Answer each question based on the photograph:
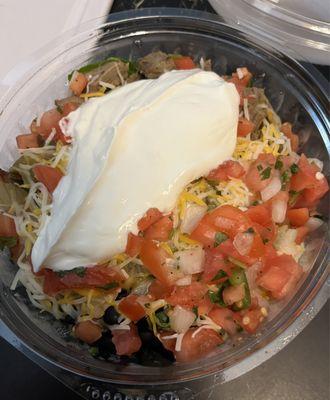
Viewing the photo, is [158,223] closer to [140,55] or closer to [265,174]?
[265,174]

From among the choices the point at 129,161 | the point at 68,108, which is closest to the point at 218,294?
the point at 129,161

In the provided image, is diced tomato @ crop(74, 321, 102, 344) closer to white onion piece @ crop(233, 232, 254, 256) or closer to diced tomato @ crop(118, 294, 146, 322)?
diced tomato @ crop(118, 294, 146, 322)

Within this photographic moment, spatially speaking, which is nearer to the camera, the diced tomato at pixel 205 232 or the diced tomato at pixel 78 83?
the diced tomato at pixel 205 232

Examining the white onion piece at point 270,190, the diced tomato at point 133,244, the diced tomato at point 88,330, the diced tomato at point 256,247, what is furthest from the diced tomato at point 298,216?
the diced tomato at point 88,330

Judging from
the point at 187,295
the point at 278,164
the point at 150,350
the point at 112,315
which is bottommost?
the point at 150,350

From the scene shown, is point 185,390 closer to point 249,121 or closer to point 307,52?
point 249,121

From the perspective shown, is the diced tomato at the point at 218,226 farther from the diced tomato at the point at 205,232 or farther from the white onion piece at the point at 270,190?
the white onion piece at the point at 270,190

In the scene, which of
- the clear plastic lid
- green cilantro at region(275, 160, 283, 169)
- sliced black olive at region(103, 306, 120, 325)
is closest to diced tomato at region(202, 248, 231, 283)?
sliced black olive at region(103, 306, 120, 325)
